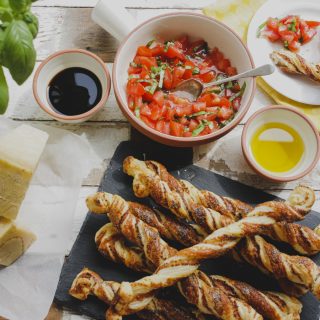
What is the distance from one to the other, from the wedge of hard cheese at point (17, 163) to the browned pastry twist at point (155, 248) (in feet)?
0.78

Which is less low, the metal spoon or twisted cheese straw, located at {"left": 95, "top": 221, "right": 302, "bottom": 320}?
the metal spoon

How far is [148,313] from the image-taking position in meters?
1.82

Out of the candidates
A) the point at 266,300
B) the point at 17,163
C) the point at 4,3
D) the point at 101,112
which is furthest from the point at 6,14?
the point at 266,300

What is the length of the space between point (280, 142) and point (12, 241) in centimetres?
107

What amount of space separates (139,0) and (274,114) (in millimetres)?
756

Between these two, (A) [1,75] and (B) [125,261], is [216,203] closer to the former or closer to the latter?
(B) [125,261]

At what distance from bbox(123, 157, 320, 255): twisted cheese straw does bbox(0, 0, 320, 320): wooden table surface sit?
18 centimetres

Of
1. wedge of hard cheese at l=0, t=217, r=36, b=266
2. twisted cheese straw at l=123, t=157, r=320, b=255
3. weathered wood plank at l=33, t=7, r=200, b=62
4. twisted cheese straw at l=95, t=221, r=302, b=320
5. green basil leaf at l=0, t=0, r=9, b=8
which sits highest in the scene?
green basil leaf at l=0, t=0, r=9, b=8

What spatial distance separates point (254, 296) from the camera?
5.94ft

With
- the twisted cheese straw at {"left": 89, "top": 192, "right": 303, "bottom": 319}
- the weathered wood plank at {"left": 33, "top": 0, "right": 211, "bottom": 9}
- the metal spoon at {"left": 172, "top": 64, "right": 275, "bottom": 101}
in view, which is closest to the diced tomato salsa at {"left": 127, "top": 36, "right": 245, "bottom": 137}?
the metal spoon at {"left": 172, "top": 64, "right": 275, "bottom": 101}

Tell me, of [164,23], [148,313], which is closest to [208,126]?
[164,23]

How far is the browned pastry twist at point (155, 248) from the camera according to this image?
175 cm

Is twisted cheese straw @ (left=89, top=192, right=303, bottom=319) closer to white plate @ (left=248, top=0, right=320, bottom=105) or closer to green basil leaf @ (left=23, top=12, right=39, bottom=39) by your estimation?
white plate @ (left=248, top=0, right=320, bottom=105)

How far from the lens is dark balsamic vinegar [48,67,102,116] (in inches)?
79.5
